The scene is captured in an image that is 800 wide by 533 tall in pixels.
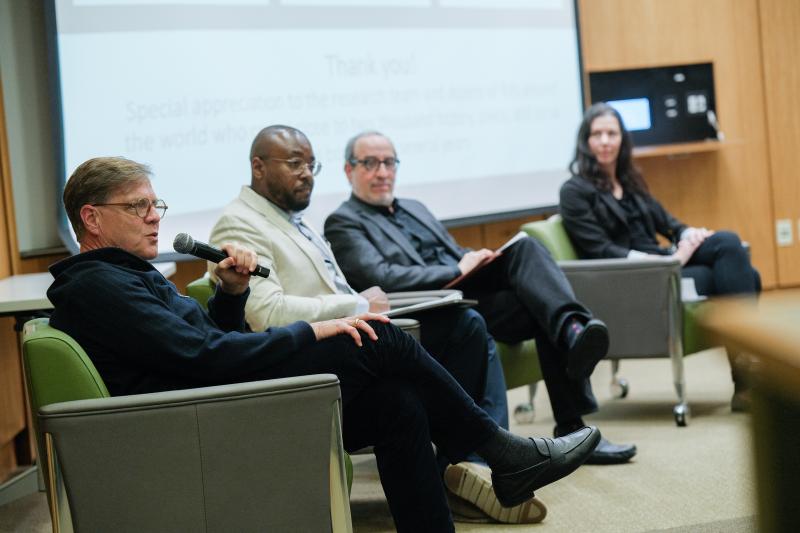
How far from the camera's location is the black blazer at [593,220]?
14.0 feet

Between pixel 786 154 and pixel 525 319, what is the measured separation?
3.60m

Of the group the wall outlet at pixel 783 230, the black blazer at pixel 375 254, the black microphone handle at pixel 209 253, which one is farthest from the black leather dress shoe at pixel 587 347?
the wall outlet at pixel 783 230

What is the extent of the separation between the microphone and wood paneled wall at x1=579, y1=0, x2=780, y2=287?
4135mm

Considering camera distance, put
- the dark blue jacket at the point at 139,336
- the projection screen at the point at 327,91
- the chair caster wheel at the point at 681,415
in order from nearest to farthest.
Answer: the dark blue jacket at the point at 139,336 → the chair caster wheel at the point at 681,415 → the projection screen at the point at 327,91

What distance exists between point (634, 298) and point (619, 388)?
75 cm

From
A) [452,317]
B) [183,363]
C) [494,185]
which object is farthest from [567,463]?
[494,185]

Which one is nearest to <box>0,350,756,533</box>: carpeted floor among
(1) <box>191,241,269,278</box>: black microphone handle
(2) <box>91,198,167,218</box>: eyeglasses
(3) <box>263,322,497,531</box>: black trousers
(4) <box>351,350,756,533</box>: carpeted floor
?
(4) <box>351,350,756,533</box>: carpeted floor

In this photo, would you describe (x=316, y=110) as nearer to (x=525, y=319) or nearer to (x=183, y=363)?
(x=525, y=319)

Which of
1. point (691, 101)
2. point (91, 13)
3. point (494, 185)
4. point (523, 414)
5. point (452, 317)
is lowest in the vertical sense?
point (523, 414)

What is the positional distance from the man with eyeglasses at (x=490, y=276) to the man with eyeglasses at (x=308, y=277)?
0.26 metres

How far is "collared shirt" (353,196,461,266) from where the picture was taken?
387 cm

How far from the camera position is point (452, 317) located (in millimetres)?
3201

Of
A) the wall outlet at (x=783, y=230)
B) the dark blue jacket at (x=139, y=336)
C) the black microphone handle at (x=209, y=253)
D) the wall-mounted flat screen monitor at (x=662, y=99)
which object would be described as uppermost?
the wall-mounted flat screen monitor at (x=662, y=99)

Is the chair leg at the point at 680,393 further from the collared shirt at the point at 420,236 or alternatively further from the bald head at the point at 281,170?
the bald head at the point at 281,170
